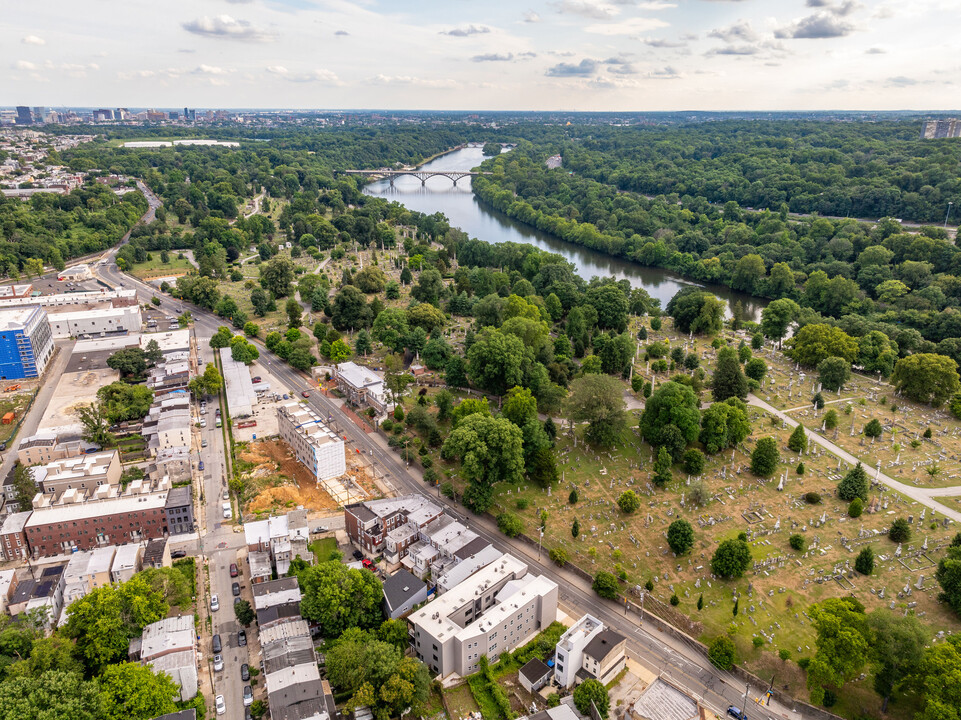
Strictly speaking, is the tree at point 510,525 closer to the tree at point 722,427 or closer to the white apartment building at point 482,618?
the white apartment building at point 482,618

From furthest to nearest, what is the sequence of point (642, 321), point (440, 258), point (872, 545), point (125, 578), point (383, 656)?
point (440, 258) < point (642, 321) < point (872, 545) < point (125, 578) < point (383, 656)

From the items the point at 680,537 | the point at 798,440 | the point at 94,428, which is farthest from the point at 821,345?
the point at 94,428

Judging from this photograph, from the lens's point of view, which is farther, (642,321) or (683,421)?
(642,321)

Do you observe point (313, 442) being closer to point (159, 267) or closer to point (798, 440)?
point (798, 440)

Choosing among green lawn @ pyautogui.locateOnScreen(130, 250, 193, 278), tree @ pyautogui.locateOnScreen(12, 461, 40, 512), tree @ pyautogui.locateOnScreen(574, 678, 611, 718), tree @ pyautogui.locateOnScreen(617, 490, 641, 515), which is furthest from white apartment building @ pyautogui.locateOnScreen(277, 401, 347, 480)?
green lawn @ pyautogui.locateOnScreen(130, 250, 193, 278)

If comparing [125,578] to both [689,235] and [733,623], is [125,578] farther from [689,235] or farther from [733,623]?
[689,235]

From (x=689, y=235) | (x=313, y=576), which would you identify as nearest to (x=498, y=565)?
(x=313, y=576)

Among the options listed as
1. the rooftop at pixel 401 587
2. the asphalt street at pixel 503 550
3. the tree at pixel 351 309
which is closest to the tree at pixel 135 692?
the asphalt street at pixel 503 550
